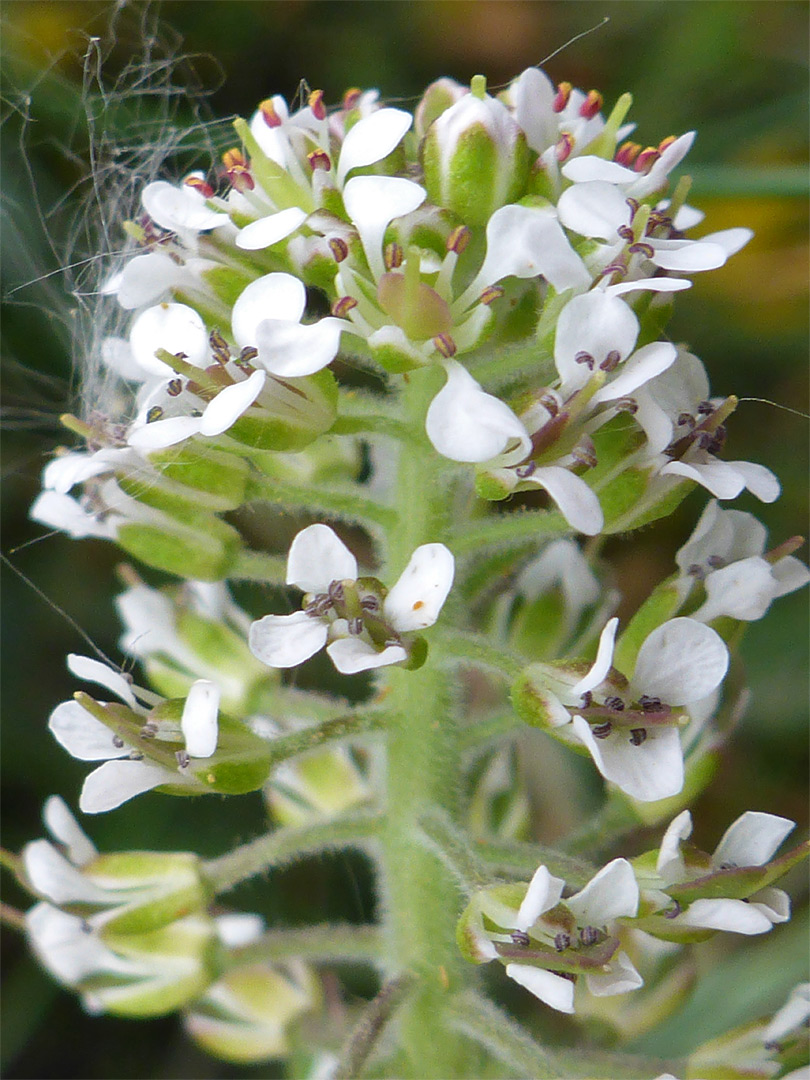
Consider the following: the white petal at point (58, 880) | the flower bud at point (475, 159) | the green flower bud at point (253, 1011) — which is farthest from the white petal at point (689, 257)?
the green flower bud at point (253, 1011)

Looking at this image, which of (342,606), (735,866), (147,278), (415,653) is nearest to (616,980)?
(735,866)

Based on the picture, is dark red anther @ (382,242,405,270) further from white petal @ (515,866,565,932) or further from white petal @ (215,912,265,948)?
white petal @ (215,912,265,948)

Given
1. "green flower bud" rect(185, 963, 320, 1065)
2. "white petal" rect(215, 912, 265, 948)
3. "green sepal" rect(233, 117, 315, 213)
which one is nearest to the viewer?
"green sepal" rect(233, 117, 315, 213)

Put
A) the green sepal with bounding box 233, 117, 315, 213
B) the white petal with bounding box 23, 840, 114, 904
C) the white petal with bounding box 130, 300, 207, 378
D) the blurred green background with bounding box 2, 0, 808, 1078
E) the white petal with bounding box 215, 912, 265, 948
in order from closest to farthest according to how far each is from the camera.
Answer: the white petal with bounding box 130, 300, 207, 378, the green sepal with bounding box 233, 117, 315, 213, the white petal with bounding box 23, 840, 114, 904, the white petal with bounding box 215, 912, 265, 948, the blurred green background with bounding box 2, 0, 808, 1078

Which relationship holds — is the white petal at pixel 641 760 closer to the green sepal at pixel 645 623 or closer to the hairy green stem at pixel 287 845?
the green sepal at pixel 645 623

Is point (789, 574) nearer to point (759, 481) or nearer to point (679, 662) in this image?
point (759, 481)

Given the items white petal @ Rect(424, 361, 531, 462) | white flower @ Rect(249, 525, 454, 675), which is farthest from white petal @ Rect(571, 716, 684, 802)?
white petal @ Rect(424, 361, 531, 462)
